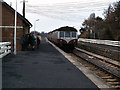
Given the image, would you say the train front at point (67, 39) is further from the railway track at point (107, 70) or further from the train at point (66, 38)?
the railway track at point (107, 70)

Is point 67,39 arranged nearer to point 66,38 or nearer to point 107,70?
point 66,38

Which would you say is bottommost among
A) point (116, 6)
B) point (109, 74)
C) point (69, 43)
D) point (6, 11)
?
point (109, 74)

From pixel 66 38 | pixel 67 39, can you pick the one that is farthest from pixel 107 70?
pixel 66 38

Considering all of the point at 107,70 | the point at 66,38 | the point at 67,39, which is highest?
the point at 66,38

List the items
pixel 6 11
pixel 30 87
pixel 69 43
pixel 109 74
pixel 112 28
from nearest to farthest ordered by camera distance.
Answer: pixel 30 87 < pixel 109 74 < pixel 6 11 < pixel 69 43 < pixel 112 28

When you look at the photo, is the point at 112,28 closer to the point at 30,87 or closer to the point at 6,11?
the point at 6,11

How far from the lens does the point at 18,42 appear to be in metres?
15.9

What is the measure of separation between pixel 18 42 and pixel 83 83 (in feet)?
38.4

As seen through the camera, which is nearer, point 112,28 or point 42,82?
point 42,82

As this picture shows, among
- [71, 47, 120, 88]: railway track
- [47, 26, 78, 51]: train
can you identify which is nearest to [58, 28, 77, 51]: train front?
[47, 26, 78, 51]: train

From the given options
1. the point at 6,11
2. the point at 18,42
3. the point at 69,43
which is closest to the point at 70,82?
the point at 18,42

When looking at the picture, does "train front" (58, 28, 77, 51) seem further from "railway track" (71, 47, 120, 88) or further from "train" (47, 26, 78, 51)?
"railway track" (71, 47, 120, 88)

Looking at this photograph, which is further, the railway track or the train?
the train

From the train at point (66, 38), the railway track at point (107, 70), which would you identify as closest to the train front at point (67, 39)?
the train at point (66, 38)
